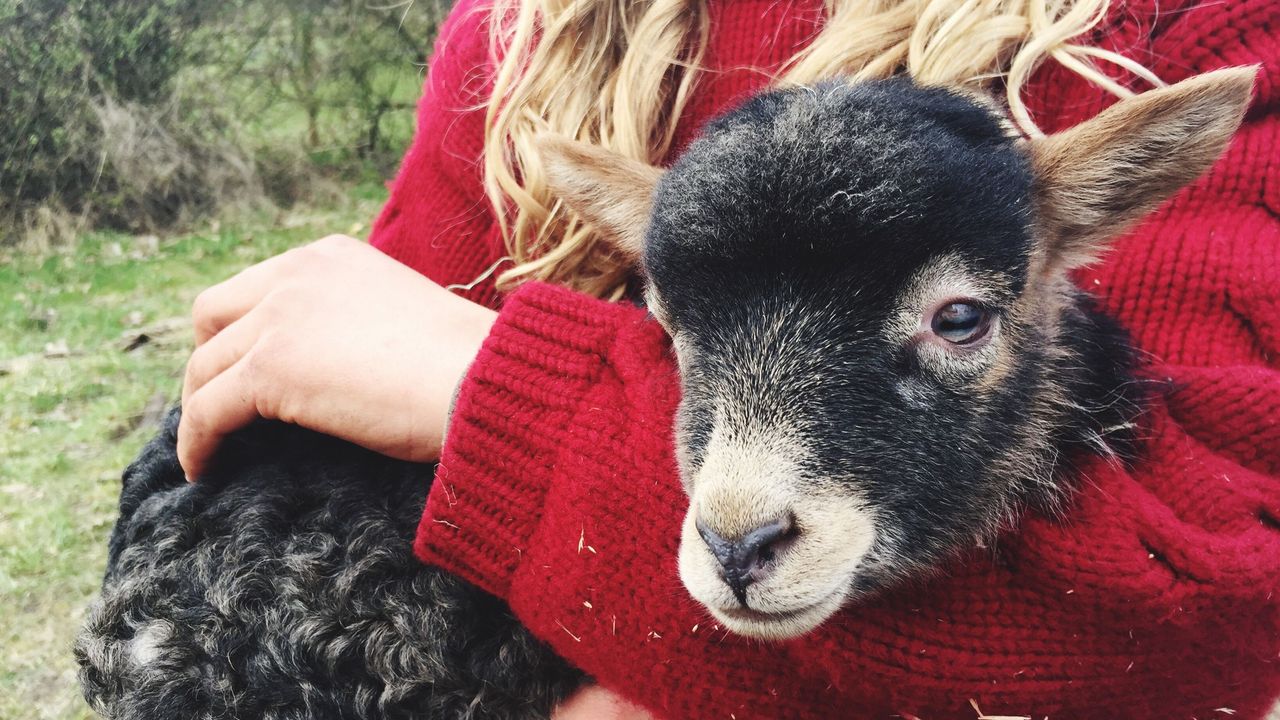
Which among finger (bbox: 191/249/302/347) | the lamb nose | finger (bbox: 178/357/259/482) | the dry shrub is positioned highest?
the lamb nose

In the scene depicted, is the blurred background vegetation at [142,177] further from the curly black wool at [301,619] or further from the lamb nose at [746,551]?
the lamb nose at [746,551]

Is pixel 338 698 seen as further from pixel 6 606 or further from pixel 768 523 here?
pixel 6 606

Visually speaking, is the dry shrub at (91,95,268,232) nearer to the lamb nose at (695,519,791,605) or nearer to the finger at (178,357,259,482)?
the finger at (178,357,259,482)

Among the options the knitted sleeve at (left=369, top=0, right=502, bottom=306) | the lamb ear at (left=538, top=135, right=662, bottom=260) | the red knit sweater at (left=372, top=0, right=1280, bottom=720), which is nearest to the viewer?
the red knit sweater at (left=372, top=0, right=1280, bottom=720)

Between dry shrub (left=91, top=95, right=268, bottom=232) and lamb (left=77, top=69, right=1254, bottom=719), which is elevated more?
lamb (left=77, top=69, right=1254, bottom=719)

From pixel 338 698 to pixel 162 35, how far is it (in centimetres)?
973

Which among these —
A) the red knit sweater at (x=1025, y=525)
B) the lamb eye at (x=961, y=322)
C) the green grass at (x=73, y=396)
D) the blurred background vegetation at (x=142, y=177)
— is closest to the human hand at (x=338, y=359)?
the red knit sweater at (x=1025, y=525)

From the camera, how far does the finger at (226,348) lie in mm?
2492

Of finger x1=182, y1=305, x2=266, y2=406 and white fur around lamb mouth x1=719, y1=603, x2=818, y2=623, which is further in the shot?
finger x1=182, y1=305, x2=266, y2=406

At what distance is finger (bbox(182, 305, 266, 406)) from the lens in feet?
8.18

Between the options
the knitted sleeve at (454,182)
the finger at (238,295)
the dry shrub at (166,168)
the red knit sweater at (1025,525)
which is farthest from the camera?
the dry shrub at (166,168)

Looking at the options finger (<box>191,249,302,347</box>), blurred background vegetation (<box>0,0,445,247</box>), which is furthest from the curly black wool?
blurred background vegetation (<box>0,0,445,247</box>)

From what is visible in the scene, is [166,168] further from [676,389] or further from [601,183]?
[676,389]

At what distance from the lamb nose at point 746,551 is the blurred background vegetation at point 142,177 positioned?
4373 millimetres
